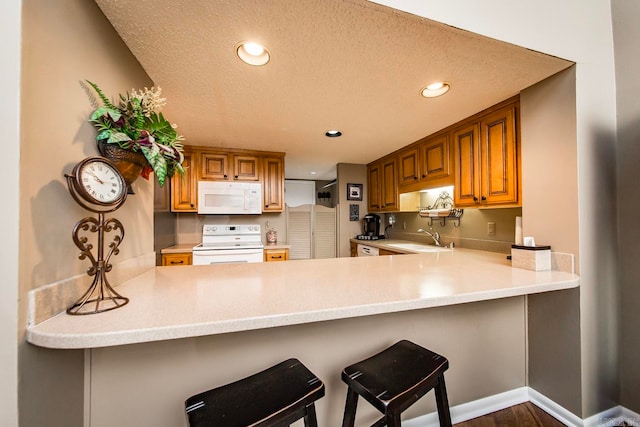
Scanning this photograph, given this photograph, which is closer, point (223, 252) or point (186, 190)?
point (223, 252)

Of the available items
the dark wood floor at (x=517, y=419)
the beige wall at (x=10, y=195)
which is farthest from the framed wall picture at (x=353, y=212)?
the beige wall at (x=10, y=195)

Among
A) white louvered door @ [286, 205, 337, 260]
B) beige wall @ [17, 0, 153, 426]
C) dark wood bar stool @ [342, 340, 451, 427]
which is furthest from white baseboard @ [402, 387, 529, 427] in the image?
white louvered door @ [286, 205, 337, 260]

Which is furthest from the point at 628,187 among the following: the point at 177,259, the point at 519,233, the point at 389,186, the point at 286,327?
the point at 177,259

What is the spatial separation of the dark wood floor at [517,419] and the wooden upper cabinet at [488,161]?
1297 mm

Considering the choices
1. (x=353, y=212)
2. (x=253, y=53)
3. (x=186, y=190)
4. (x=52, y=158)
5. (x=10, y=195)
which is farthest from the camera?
(x=353, y=212)

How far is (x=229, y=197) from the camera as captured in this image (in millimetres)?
3248

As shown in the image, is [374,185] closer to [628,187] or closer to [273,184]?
[273,184]

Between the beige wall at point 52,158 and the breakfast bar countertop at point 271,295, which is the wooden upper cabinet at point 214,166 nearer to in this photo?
the breakfast bar countertop at point 271,295

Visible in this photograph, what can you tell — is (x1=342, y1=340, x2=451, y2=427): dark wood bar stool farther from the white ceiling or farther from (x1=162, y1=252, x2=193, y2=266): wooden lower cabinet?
(x1=162, y1=252, x2=193, y2=266): wooden lower cabinet

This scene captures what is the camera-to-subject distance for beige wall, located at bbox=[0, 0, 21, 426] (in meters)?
0.64

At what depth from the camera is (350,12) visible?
1.05m

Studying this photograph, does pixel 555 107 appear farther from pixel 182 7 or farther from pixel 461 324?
pixel 182 7

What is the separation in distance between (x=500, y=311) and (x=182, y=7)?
7.50 ft

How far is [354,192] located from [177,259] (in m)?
2.70
